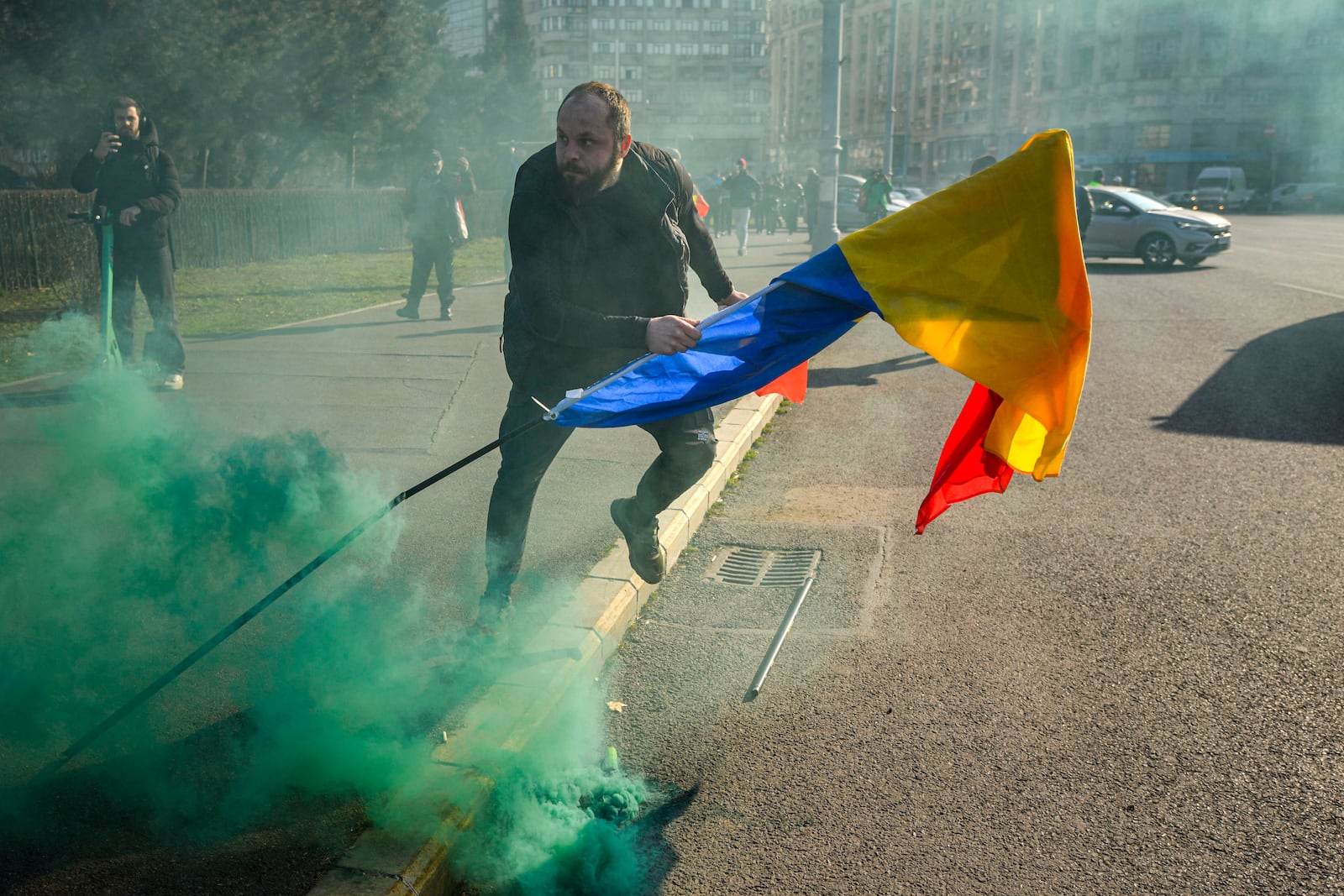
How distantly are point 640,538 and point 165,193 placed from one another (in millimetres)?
5033

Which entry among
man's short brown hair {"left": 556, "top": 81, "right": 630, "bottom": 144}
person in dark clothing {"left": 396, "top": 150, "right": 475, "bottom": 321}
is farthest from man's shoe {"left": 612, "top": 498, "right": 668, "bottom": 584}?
person in dark clothing {"left": 396, "top": 150, "right": 475, "bottom": 321}

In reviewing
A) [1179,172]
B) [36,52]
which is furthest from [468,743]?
[1179,172]

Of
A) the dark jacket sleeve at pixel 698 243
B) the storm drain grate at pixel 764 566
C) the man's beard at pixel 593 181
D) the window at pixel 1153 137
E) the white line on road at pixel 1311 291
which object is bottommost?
the storm drain grate at pixel 764 566

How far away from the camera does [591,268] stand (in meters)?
3.15

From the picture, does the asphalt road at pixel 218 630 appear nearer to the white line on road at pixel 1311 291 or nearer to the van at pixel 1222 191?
the white line on road at pixel 1311 291

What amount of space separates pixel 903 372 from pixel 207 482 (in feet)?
21.3

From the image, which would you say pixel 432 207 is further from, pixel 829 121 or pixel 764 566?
pixel 764 566

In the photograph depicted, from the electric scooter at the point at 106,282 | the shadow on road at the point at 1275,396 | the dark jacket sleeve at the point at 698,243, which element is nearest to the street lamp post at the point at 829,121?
the shadow on road at the point at 1275,396

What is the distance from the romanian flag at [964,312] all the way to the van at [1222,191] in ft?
152

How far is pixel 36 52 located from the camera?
6.14 metres

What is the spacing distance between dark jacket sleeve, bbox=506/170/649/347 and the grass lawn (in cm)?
584

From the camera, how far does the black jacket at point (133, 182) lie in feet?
22.5

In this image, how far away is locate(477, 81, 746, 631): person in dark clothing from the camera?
288 centimetres

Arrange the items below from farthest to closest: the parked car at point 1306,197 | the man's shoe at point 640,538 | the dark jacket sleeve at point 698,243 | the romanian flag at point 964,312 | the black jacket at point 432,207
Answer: the parked car at point 1306,197 → the black jacket at point 432,207 → the man's shoe at point 640,538 → the dark jacket sleeve at point 698,243 → the romanian flag at point 964,312
